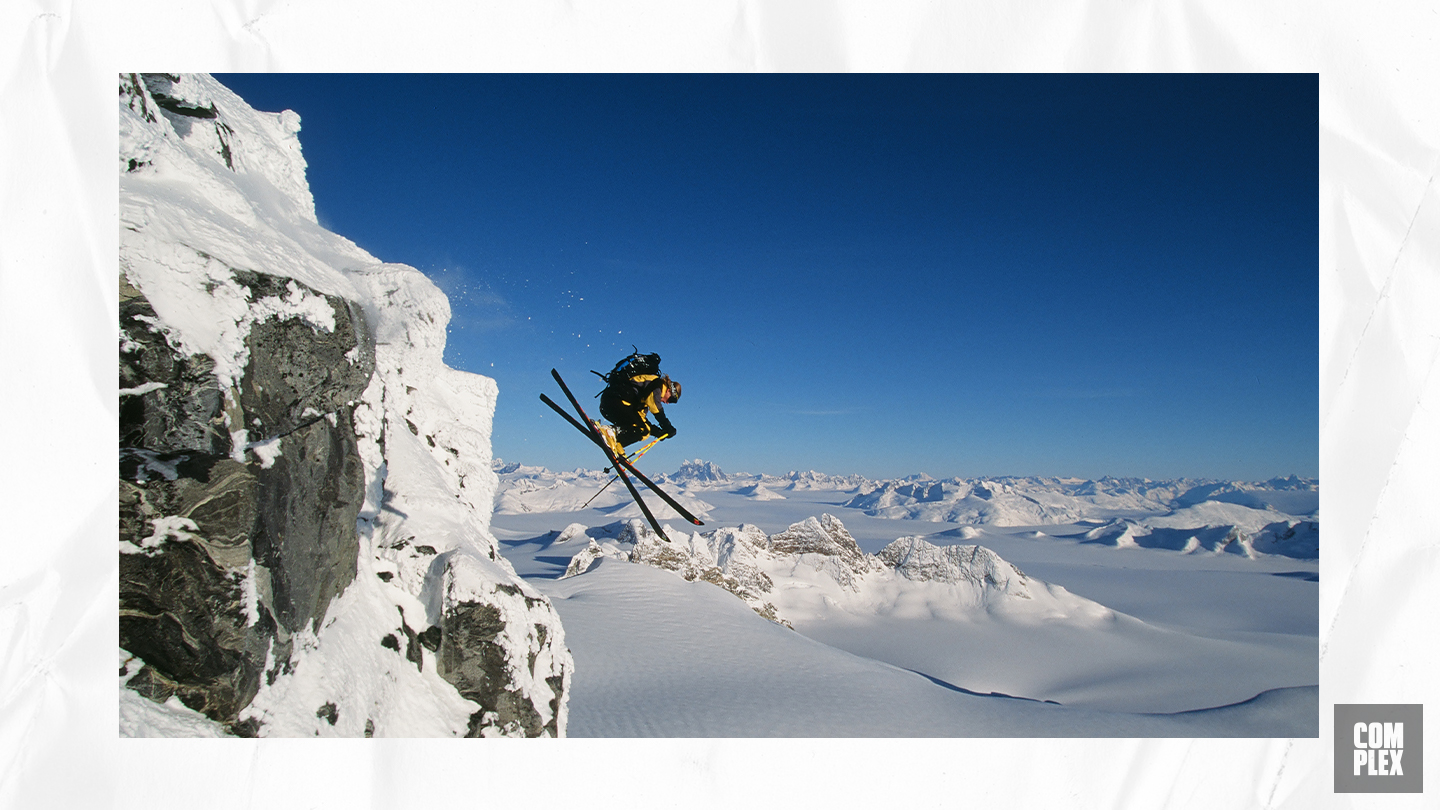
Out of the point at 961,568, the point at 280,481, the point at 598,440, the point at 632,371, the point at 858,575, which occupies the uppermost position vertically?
the point at 632,371

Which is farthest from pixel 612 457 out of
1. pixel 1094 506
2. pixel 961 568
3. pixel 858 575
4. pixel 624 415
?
pixel 1094 506

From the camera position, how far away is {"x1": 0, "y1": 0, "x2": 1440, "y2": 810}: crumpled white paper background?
129 inches

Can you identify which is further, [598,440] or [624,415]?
[598,440]

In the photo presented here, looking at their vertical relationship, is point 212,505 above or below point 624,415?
below

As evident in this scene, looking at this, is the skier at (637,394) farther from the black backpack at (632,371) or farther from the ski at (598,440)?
the ski at (598,440)

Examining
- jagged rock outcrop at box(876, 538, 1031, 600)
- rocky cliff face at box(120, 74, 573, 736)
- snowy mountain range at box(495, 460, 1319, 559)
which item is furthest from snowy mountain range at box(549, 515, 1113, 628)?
rocky cliff face at box(120, 74, 573, 736)
